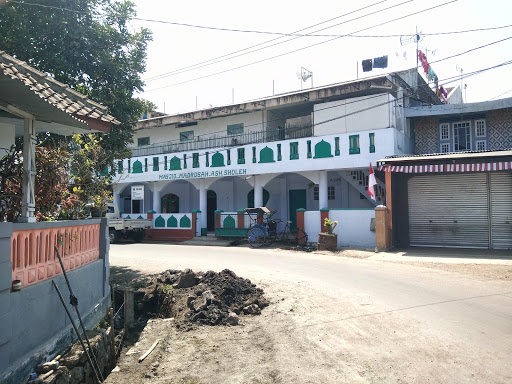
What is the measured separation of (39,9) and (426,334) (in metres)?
12.0

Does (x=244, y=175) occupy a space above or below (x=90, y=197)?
above

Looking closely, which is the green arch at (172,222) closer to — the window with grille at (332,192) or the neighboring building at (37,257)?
the window with grille at (332,192)

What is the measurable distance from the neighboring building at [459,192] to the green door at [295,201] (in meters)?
7.42

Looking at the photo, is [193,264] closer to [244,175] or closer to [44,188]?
[44,188]

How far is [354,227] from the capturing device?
1789 cm

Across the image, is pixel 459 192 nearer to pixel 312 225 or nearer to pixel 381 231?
pixel 381 231

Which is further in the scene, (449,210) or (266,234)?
(266,234)

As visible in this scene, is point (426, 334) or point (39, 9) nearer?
point (426, 334)

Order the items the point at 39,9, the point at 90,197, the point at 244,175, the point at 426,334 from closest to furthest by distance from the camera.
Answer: the point at 426,334
the point at 90,197
the point at 39,9
the point at 244,175

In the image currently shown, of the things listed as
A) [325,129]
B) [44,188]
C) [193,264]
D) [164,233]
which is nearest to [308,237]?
[325,129]

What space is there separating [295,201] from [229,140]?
212 inches

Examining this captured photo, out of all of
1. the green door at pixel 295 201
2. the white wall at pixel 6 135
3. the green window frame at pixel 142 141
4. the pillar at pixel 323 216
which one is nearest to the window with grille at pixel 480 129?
the pillar at pixel 323 216

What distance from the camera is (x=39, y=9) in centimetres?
1094

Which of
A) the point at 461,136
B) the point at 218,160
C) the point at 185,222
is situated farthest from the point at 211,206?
the point at 461,136
